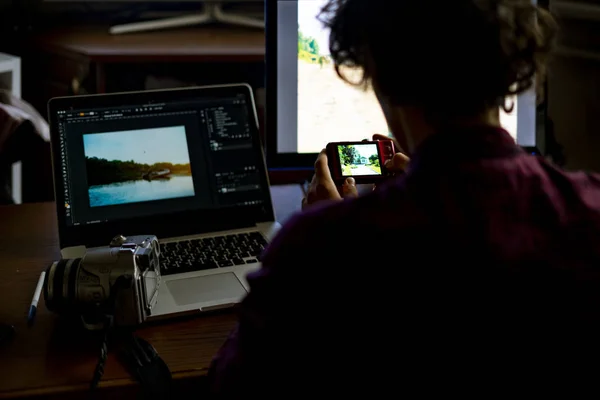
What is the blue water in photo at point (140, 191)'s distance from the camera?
3.84 ft

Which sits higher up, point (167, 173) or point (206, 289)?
point (167, 173)

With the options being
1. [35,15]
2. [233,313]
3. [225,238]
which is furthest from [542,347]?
[35,15]

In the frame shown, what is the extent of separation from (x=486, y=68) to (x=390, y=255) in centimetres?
22

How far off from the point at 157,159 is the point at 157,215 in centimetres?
9

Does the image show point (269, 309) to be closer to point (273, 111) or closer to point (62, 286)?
point (62, 286)

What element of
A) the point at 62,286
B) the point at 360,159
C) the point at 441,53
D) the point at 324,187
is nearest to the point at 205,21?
the point at 360,159

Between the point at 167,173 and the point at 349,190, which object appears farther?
the point at 167,173

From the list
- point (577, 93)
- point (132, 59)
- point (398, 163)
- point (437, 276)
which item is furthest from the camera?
point (132, 59)

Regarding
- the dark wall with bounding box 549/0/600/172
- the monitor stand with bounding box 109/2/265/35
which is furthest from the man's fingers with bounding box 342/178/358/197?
the monitor stand with bounding box 109/2/265/35

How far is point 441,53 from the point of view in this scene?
0.67 metres

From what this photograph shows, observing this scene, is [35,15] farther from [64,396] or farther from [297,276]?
[297,276]

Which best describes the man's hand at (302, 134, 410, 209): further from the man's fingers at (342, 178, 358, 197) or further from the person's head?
the person's head

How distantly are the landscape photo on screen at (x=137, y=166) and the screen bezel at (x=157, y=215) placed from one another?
0.04 meters

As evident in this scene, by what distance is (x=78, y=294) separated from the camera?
2.89 feet
